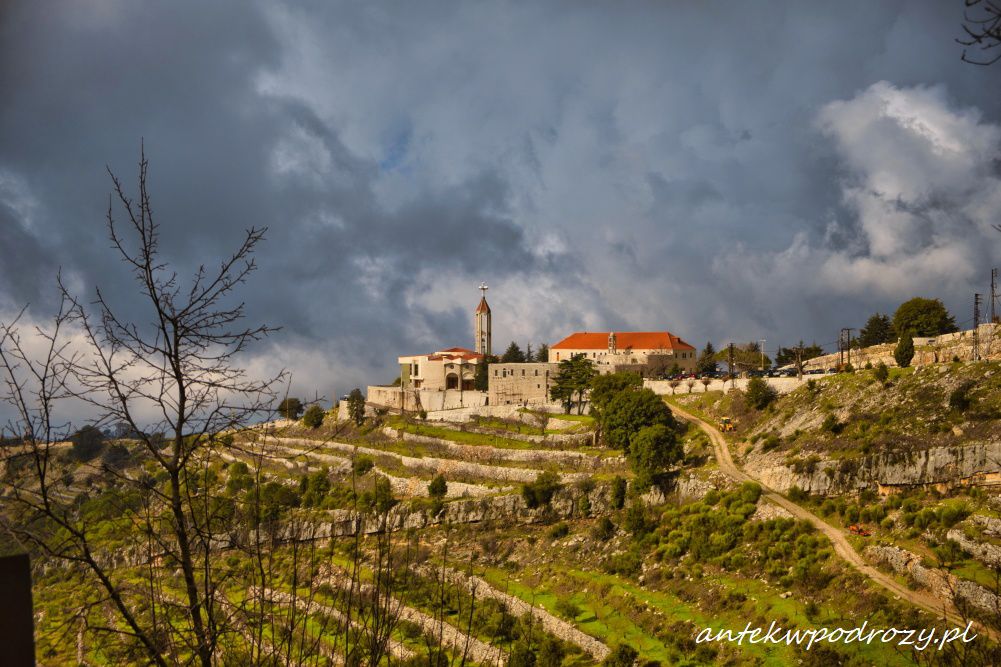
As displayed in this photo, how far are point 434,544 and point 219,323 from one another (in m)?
36.3

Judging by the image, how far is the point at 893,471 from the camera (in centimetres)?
3119

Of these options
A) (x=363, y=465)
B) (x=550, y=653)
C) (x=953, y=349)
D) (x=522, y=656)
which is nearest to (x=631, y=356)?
(x=953, y=349)

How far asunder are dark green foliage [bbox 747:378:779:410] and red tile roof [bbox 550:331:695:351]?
105 feet

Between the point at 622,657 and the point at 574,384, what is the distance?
3805 centimetres

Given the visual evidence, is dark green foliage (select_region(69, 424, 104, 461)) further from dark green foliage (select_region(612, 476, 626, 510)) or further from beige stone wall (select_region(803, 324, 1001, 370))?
beige stone wall (select_region(803, 324, 1001, 370))

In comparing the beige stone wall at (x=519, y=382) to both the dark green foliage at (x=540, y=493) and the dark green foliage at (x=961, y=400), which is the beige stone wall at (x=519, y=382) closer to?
the dark green foliage at (x=540, y=493)

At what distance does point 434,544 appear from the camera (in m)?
39.8

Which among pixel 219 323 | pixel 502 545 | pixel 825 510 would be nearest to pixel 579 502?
pixel 502 545

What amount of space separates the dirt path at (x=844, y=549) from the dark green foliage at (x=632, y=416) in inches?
148

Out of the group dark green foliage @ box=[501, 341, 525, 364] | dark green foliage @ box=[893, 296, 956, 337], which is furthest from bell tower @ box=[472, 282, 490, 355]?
dark green foliage @ box=[893, 296, 956, 337]

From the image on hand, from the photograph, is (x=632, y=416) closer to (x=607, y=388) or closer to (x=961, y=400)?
(x=607, y=388)

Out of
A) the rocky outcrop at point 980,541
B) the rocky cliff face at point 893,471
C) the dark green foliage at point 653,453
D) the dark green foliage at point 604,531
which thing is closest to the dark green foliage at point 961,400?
the rocky cliff face at point 893,471

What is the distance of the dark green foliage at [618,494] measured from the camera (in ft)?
128

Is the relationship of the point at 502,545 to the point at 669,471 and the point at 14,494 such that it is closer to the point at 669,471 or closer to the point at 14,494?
the point at 669,471
